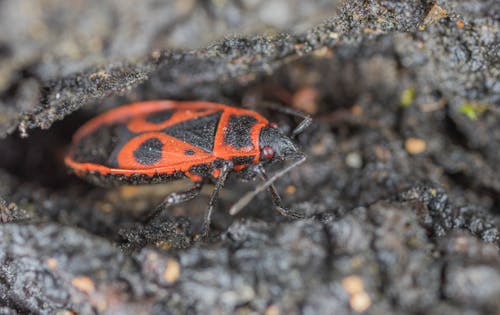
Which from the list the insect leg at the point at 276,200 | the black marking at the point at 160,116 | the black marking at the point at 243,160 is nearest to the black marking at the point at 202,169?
the black marking at the point at 243,160

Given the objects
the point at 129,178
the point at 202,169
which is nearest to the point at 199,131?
the point at 202,169

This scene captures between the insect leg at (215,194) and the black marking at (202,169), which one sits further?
the black marking at (202,169)

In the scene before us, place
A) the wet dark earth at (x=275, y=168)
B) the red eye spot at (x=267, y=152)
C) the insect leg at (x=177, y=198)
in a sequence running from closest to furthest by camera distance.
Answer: the wet dark earth at (x=275, y=168) → the insect leg at (x=177, y=198) → the red eye spot at (x=267, y=152)

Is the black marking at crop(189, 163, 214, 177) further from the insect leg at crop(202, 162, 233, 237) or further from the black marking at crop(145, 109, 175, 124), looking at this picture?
the black marking at crop(145, 109, 175, 124)

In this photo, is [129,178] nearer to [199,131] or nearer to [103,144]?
[103,144]

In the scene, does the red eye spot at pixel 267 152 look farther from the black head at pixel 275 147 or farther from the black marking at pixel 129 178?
the black marking at pixel 129 178

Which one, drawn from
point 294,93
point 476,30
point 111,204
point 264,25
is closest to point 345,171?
point 294,93
